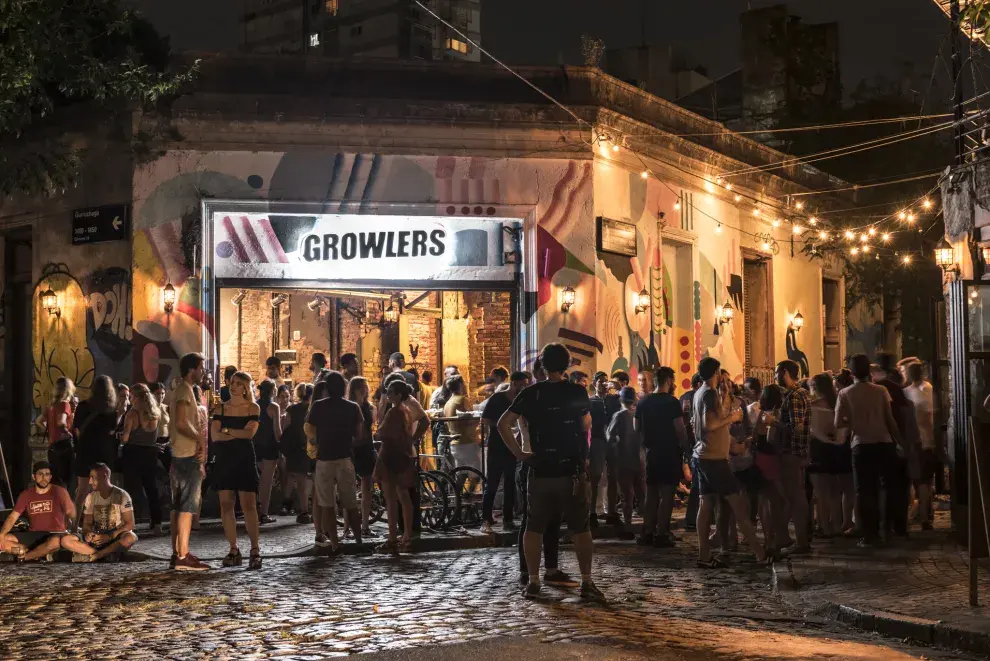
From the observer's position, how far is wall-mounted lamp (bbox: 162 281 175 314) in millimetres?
16984

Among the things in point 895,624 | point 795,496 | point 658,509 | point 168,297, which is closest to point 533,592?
point 895,624

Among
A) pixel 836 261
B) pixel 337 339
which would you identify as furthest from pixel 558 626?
pixel 836 261

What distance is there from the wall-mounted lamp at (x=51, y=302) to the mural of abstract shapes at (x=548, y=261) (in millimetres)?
7243

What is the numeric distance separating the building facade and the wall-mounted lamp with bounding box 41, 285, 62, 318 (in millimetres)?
30

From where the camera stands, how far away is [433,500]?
45.6ft

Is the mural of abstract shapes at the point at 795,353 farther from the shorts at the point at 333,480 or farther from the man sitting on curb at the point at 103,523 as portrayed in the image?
the man sitting on curb at the point at 103,523

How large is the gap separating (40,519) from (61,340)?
6.36 metres

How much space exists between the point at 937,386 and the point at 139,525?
9.75 meters

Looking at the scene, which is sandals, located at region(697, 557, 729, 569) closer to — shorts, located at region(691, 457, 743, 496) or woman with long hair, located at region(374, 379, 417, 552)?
shorts, located at region(691, 457, 743, 496)

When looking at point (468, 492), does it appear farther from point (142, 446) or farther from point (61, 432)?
point (61, 432)

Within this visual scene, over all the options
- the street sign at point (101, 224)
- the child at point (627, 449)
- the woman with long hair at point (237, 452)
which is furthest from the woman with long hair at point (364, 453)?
the street sign at point (101, 224)

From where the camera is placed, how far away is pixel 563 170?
18641 mm

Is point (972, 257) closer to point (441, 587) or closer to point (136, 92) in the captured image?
point (441, 587)

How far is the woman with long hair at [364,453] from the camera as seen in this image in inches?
516
